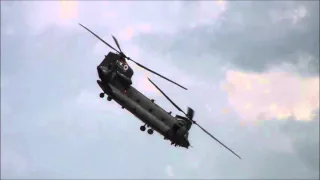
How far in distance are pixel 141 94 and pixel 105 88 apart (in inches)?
298

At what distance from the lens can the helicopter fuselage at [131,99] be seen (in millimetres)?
97562

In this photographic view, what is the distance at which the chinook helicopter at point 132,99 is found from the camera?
3841 inches

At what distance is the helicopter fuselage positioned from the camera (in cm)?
9756

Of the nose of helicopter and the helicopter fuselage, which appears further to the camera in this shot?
the helicopter fuselage

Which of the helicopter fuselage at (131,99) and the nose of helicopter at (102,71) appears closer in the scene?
the nose of helicopter at (102,71)

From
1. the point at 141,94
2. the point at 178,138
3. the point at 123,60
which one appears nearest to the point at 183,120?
the point at 178,138

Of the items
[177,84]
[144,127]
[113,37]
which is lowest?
[144,127]

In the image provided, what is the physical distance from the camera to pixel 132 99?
9919cm

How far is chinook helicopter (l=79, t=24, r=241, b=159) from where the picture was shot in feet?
320

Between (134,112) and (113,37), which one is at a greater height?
(113,37)

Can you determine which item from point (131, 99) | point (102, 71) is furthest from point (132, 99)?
point (102, 71)

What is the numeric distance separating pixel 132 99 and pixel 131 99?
0.26 meters

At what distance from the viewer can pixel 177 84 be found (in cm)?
9381

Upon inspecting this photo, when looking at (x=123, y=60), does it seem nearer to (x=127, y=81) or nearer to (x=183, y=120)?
(x=127, y=81)
